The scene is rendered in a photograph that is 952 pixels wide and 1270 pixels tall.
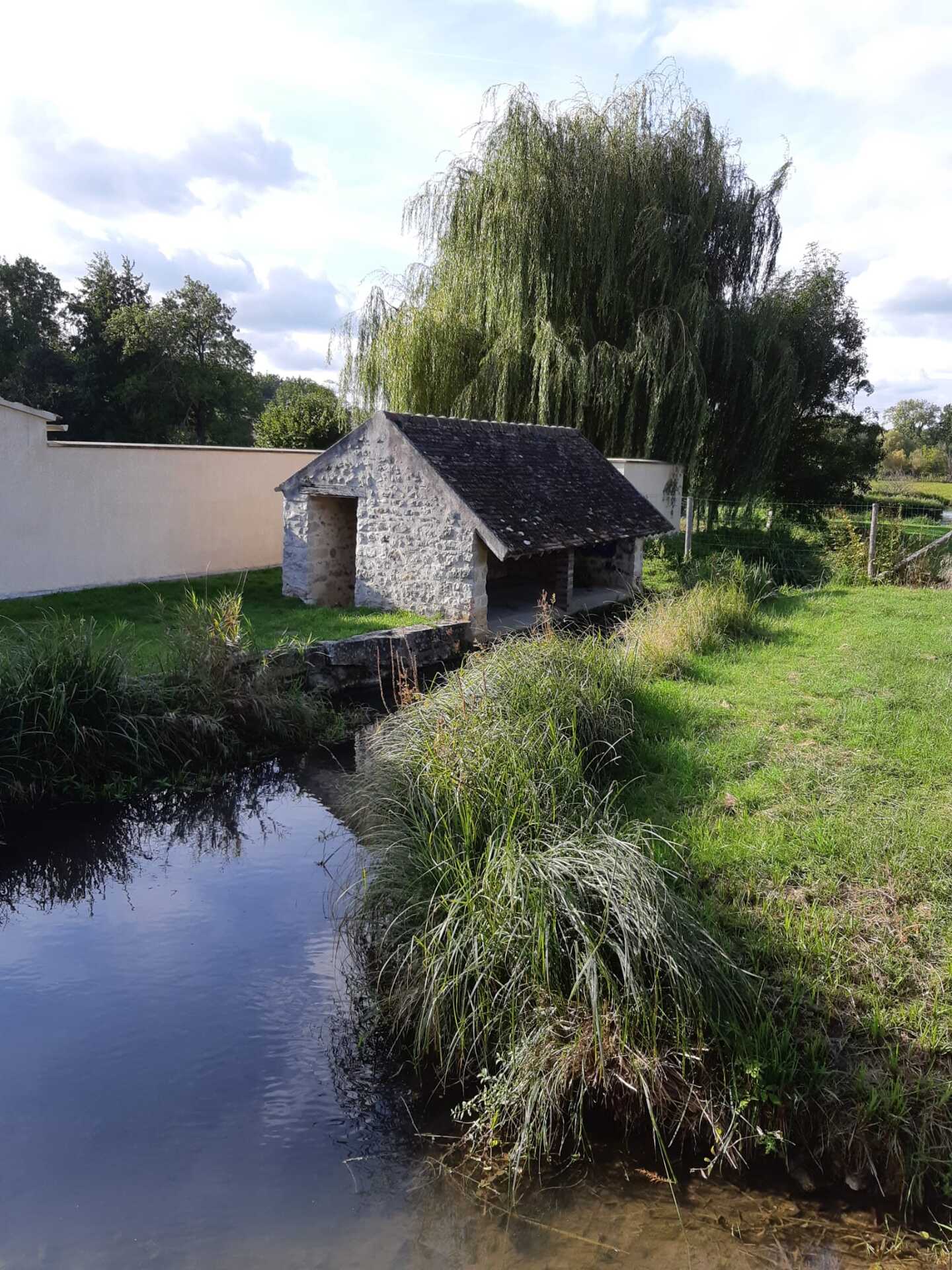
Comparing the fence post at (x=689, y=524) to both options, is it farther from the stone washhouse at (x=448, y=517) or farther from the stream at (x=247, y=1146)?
the stream at (x=247, y=1146)

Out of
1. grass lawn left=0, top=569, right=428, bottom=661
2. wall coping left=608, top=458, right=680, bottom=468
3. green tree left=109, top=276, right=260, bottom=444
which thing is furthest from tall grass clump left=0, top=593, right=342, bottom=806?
green tree left=109, top=276, right=260, bottom=444

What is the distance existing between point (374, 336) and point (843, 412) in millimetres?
12993

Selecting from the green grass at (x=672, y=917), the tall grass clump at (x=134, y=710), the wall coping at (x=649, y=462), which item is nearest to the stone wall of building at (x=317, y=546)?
the tall grass clump at (x=134, y=710)

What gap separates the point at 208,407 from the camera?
31.3 metres

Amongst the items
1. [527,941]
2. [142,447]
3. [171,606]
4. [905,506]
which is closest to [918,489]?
[905,506]

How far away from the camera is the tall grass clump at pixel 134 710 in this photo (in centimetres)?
762

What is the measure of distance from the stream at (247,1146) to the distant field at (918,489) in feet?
97.4

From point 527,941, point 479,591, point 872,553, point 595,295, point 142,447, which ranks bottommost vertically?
point 527,941

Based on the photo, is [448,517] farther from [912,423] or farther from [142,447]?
[912,423]

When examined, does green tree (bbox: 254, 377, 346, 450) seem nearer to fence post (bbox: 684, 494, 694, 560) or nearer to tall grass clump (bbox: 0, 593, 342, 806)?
fence post (bbox: 684, 494, 694, 560)

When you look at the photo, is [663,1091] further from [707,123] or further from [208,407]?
[208,407]

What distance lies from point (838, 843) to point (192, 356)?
95.6ft

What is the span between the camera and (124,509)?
14539 millimetres

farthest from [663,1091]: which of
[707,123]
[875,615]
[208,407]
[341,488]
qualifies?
[208,407]
